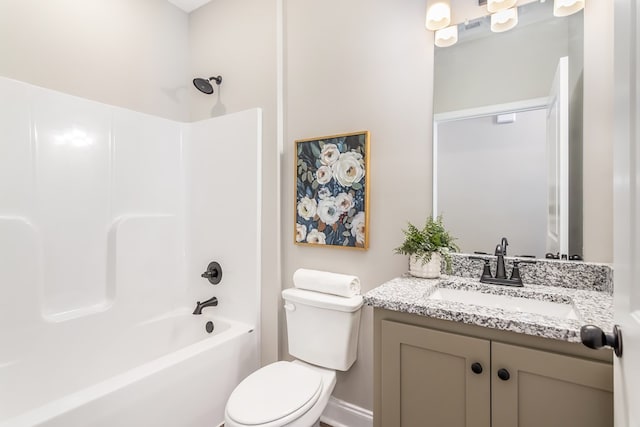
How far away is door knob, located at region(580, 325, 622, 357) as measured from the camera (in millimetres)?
668

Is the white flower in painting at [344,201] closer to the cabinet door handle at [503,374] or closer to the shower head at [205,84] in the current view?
the cabinet door handle at [503,374]

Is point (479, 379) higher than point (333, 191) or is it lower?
lower

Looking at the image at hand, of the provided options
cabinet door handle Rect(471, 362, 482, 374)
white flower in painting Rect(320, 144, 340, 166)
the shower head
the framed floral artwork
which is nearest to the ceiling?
the shower head

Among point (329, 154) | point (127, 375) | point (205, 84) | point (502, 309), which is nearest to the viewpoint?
point (502, 309)

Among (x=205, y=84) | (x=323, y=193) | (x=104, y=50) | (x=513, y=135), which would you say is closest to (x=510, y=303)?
(x=513, y=135)

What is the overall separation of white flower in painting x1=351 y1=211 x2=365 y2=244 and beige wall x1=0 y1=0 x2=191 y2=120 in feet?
5.49

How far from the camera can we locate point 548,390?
953 mm

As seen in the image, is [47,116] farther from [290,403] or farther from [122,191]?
[290,403]

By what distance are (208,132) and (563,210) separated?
6.88ft

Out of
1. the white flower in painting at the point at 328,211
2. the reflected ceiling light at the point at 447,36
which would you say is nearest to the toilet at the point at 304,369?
the white flower in painting at the point at 328,211

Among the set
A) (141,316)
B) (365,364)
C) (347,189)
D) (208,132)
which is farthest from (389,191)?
(141,316)

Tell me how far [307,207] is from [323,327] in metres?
0.70

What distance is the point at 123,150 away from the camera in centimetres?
199

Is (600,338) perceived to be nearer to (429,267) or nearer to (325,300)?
(429,267)
